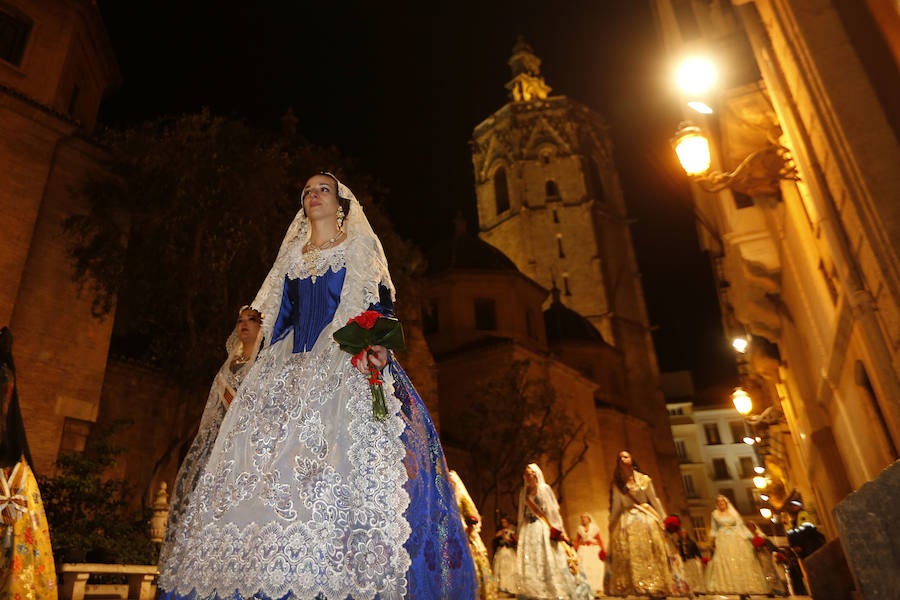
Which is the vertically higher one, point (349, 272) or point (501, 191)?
point (501, 191)

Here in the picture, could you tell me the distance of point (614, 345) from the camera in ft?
142

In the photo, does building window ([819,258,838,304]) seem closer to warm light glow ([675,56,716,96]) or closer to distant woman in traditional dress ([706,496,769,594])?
warm light glow ([675,56,716,96])

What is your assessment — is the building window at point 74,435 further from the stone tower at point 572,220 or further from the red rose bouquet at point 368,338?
the stone tower at point 572,220

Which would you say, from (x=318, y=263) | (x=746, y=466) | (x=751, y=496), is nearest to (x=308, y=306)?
(x=318, y=263)

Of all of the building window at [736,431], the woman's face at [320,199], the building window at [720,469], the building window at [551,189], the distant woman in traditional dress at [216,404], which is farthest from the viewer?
the building window at [736,431]

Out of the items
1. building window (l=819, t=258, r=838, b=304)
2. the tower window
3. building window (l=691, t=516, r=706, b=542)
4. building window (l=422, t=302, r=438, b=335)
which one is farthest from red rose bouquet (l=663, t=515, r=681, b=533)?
building window (l=691, t=516, r=706, b=542)

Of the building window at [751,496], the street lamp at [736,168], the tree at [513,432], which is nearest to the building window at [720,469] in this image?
the building window at [751,496]

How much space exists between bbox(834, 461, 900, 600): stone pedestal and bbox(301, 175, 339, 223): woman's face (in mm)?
3482

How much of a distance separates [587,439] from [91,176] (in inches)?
990

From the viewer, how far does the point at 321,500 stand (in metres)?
3.01

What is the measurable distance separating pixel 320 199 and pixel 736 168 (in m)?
7.69

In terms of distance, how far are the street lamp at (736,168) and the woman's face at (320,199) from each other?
491cm

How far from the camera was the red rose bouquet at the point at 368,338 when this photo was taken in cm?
341

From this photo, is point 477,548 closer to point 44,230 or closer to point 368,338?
point 368,338
